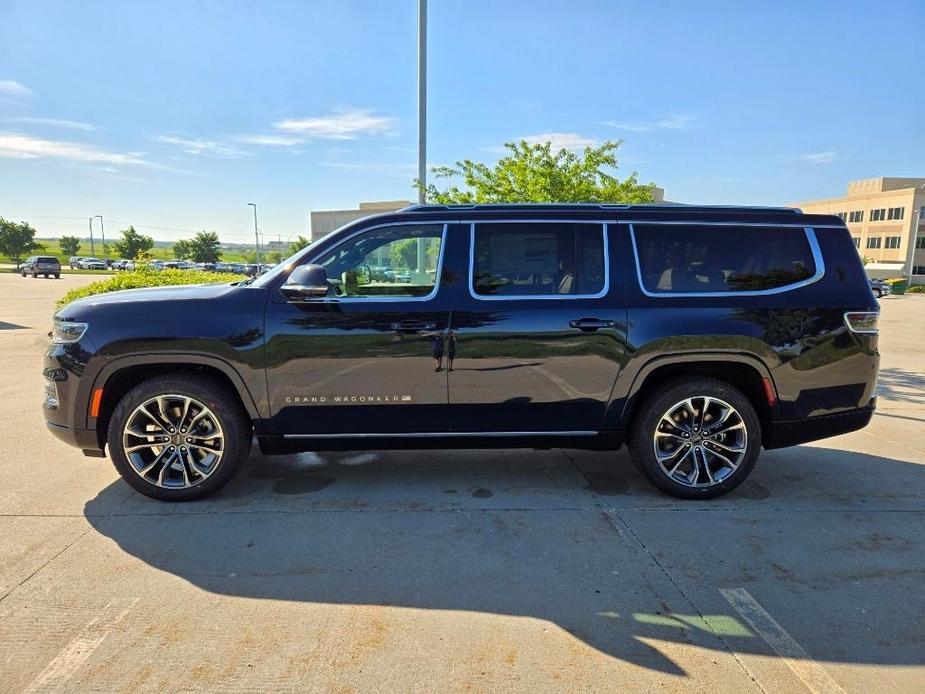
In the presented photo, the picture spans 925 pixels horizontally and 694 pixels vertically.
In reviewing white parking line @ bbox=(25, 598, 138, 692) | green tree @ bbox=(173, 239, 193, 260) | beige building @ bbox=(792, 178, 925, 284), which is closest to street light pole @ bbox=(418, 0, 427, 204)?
white parking line @ bbox=(25, 598, 138, 692)

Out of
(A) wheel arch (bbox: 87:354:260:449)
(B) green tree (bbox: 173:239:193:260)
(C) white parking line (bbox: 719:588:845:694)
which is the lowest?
(C) white parking line (bbox: 719:588:845:694)

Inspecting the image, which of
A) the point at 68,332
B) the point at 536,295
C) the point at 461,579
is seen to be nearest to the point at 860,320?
the point at 536,295

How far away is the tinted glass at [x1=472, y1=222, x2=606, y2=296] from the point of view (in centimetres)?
396

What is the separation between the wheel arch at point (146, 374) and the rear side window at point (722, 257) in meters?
2.84

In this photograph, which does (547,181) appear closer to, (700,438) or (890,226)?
(700,438)

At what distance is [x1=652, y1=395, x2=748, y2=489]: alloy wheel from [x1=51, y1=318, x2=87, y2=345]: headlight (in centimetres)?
389

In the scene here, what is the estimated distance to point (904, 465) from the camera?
497cm

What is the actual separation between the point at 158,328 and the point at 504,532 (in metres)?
2.57

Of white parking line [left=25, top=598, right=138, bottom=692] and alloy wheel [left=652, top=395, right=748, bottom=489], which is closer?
white parking line [left=25, top=598, right=138, bottom=692]

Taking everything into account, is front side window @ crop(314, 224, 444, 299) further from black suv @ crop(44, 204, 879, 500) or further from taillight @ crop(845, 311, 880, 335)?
taillight @ crop(845, 311, 880, 335)

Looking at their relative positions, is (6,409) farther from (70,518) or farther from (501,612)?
(501,612)

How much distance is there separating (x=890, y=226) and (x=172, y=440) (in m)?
92.7

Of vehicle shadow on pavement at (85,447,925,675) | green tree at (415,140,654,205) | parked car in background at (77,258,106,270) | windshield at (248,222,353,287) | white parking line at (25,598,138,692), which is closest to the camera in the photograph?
white parking line at (25,598,138,692)

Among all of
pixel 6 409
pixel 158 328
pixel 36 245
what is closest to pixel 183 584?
pixel 158 328
